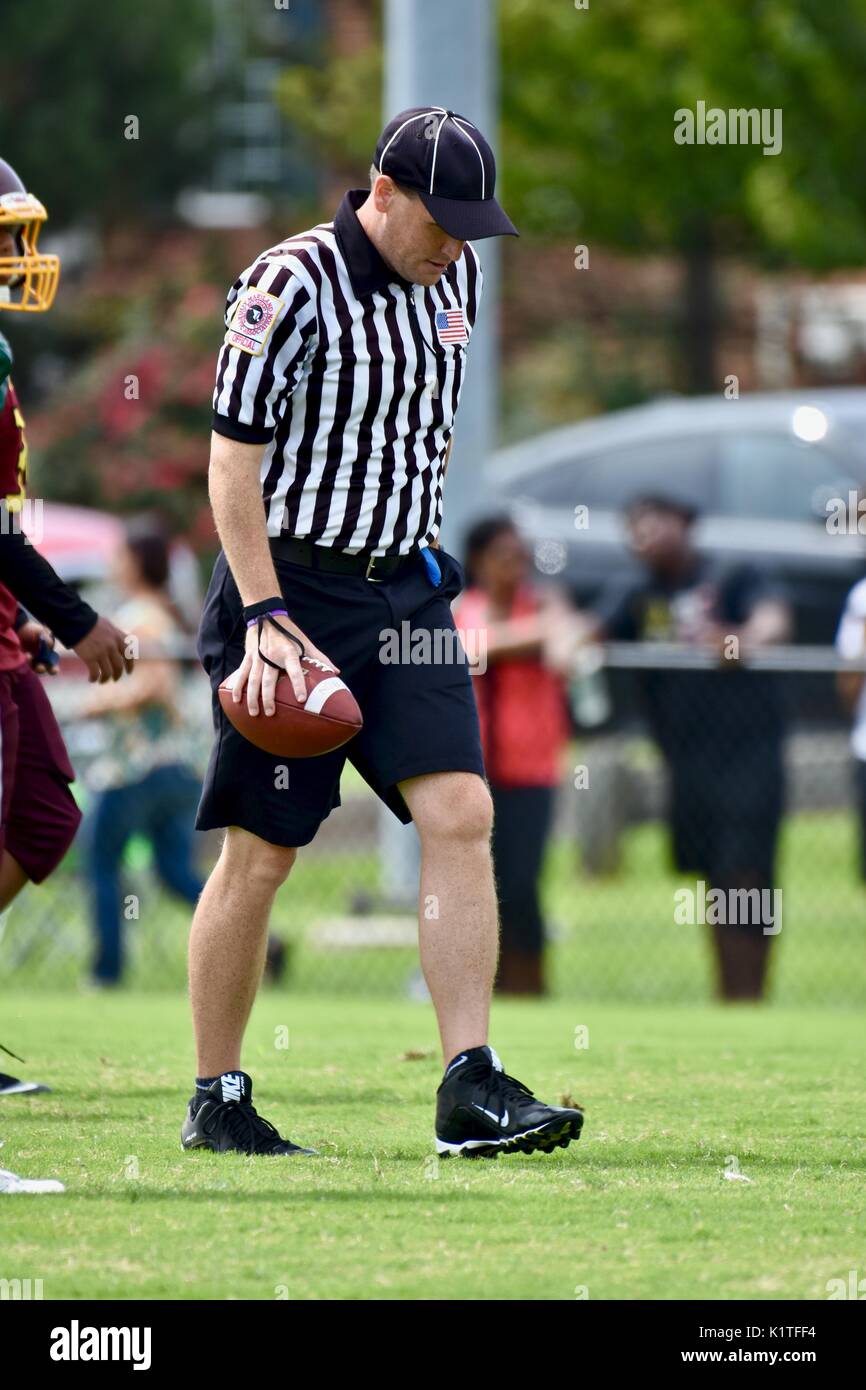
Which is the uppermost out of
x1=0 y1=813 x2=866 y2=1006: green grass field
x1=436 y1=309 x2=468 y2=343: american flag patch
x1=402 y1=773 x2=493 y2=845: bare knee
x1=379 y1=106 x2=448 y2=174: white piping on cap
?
x1=0 y1=813 x2=866 y2=1006: green grass field

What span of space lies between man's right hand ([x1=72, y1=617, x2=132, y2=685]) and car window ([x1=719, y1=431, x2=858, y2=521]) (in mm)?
9136

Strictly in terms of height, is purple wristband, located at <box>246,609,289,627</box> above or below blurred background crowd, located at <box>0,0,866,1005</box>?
below

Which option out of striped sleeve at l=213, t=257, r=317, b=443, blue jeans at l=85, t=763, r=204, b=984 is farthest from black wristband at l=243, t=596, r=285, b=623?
blue jeans at l=85, t=763, r=204, b=984

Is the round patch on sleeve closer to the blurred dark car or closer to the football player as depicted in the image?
the football player

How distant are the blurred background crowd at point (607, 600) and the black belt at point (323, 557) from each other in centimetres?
535

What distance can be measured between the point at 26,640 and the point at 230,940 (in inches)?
54.9

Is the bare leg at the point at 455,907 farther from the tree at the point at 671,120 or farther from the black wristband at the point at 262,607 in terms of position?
the tree at the point at 671,120

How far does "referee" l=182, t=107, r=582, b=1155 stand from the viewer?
4711mm

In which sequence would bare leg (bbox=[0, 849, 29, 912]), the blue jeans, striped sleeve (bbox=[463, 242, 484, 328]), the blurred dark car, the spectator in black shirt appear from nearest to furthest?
striped sleeve (bbox=[463, 242, 484, 328]) → bare leg (bbox=[0, 849, 29, 912]) → the spectator in black shirt → the blue jeans → the blurred dark car

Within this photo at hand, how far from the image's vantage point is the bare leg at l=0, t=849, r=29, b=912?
5.94 metres

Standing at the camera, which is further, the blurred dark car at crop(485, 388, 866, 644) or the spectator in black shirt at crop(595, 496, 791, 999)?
the blurred dark car at crop(485, 388, 866, 644)

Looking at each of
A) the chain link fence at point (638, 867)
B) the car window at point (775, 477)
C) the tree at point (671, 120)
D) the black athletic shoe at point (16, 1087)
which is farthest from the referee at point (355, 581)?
the tree at point (671, 120)

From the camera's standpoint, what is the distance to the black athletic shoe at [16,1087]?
5812 mm

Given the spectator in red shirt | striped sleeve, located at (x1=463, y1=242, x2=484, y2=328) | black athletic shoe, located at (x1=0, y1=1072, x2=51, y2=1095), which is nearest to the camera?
striped sleeve, located at (x1=463, y1=242, x2=484, y2=328)
